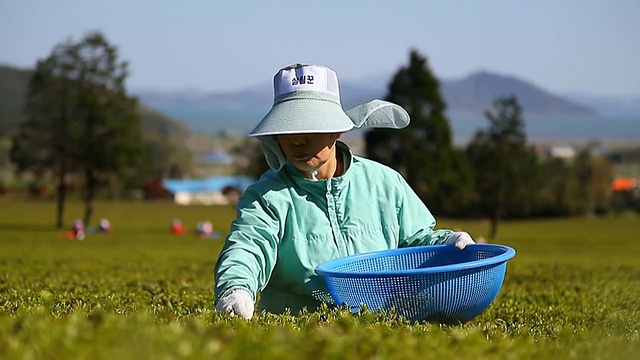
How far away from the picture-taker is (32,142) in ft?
171

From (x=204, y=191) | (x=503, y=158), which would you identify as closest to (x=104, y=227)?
(x=503, y=158)

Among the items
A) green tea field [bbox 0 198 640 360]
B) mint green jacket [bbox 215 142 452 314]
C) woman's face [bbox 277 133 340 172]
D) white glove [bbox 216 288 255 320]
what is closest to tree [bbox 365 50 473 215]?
green tea field [bbox 0 198 640 360]

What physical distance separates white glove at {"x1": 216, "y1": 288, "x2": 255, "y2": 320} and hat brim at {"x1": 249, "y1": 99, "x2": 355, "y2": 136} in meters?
1.13

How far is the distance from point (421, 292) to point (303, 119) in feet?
4.81

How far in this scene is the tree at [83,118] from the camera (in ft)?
168

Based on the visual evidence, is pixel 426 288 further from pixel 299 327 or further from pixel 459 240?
pixel 299 327

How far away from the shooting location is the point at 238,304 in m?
5.50

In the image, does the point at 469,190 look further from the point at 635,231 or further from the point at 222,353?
the point at 222,353

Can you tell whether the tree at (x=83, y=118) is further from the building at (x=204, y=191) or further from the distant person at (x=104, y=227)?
the building at (x=204, y=191)

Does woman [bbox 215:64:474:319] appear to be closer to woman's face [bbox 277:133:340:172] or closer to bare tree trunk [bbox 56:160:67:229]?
woman's face [bbox 277:133:340:172]

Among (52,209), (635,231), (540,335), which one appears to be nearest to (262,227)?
(540,335)

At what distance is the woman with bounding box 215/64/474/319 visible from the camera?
6.43m

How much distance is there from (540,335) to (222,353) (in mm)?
2791

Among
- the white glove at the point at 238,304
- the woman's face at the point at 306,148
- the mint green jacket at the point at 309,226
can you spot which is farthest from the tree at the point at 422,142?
the white glove at the point at 238,304
